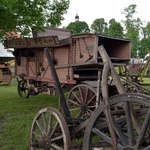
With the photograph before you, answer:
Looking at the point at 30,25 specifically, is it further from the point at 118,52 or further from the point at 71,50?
the point at 118,52

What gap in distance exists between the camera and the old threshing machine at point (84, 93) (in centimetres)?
292

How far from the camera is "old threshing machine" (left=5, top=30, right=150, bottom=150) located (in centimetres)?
292

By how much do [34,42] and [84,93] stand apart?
2664 millimetres

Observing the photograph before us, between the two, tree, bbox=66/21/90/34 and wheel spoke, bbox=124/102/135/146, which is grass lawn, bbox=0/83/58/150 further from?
tree, bbox=66/21/90/34

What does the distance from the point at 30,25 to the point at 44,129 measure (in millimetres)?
3073

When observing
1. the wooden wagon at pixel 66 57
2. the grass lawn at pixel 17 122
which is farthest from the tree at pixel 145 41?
the grass lawn at pixel 17 122

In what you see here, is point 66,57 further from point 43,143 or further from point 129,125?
point 129,125

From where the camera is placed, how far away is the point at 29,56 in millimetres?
9391

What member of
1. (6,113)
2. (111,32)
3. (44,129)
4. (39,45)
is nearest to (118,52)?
(39,45)

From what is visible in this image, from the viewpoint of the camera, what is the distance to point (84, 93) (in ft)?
22.4

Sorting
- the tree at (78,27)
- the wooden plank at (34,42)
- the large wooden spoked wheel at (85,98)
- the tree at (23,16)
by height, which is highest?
the tree at (78,27)

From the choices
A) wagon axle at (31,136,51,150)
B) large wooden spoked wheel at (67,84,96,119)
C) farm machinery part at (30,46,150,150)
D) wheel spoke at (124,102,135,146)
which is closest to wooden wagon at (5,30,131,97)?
large wooden spoked wheel at (67,84,96,119)

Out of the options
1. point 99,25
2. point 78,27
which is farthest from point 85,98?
point 99,25

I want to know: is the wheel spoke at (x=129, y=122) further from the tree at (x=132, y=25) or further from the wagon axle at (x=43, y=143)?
the tree at (x=132, y=25)
